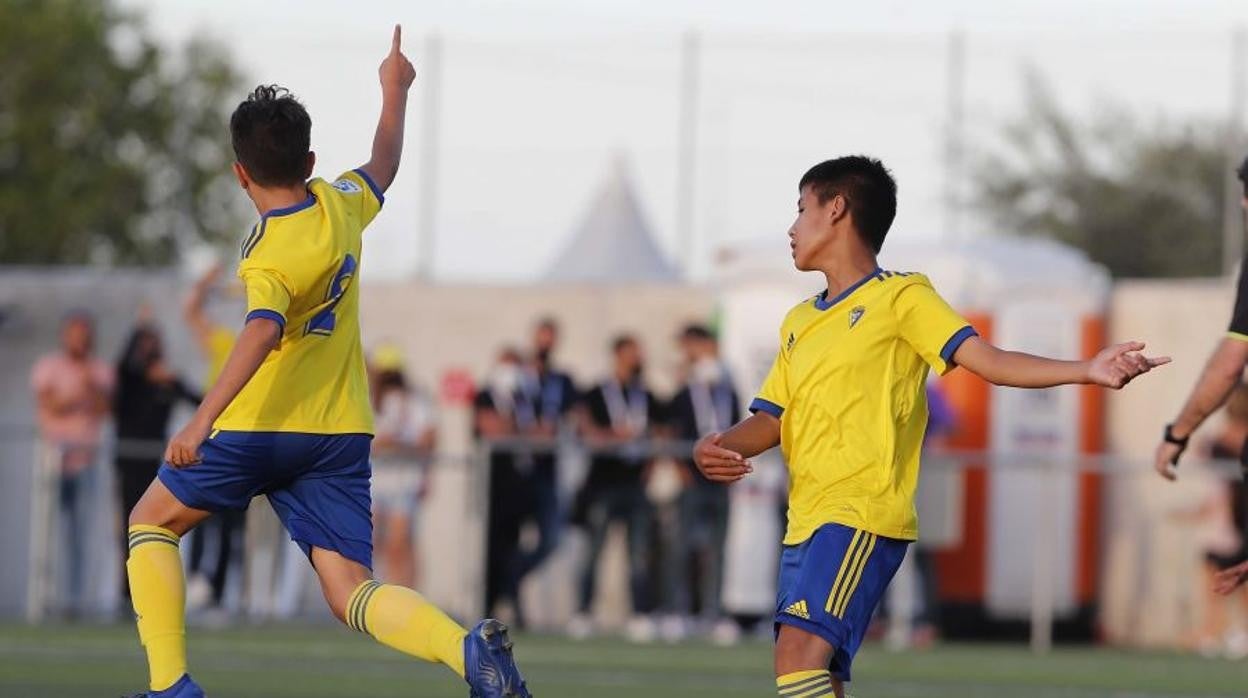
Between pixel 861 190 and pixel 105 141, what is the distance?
1244 inches

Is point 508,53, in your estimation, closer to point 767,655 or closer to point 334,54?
point 334,54

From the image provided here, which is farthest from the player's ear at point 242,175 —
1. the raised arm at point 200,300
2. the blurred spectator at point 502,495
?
the blurred spectator at point 502,495

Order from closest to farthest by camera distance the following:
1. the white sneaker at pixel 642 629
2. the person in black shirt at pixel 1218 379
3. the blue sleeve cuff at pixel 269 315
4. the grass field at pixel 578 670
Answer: the blue sleeve cuff at pixel 269 315 → the person in black shirt at pixel 1218 379 → the grass field at pixel 578 670 → the white sneaker at pixel 642 629

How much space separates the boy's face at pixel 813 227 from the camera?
718 centimetres

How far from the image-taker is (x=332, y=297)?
25.3 ft

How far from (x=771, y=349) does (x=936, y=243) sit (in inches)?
59.3

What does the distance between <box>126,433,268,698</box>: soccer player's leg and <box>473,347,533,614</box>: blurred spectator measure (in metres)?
9.52

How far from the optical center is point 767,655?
15.1m

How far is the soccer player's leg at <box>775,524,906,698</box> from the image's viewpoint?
6.83 metres

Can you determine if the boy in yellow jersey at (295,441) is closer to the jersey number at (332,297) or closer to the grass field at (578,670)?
the jersey number at (332,297)

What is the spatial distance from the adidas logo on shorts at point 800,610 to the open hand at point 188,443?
66.9 inches

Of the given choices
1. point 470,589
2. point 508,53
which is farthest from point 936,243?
point 508,53

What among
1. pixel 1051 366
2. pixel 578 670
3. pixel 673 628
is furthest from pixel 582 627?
pixel 1051 366

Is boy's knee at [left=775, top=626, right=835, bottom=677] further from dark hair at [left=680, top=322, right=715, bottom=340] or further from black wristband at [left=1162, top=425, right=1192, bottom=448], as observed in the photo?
dark hair at [left=680, top=322, right=715, bottom=340]
